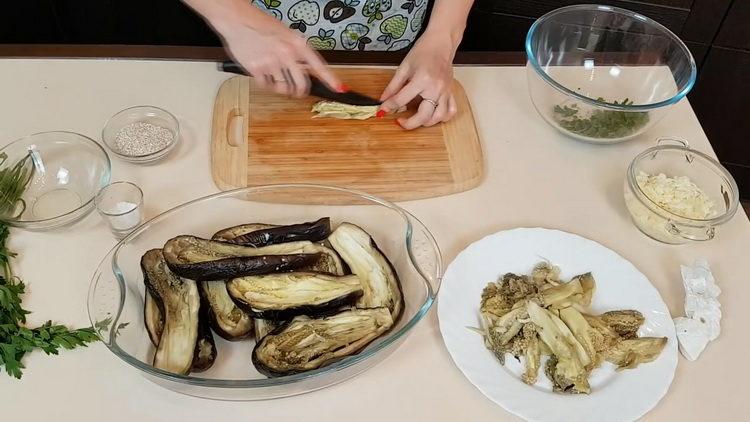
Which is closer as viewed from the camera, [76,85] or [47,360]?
[47,360]

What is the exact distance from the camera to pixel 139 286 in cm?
98

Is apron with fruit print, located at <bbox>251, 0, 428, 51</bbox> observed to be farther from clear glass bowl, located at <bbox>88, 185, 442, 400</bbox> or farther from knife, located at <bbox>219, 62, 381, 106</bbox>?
clear glass bowl, located at <bbox>88, 185, 442, 400</bbox>

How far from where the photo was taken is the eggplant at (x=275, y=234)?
1.01 meters

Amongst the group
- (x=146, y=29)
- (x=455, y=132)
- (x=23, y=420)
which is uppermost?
(x=455, y=132)

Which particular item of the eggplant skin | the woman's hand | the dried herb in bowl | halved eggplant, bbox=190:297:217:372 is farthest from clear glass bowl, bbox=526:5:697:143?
halved eggplant, bbox=190:297:217:372

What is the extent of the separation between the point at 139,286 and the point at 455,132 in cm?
63

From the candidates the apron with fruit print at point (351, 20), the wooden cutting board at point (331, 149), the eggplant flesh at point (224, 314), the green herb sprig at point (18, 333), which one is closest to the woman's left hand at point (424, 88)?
the wooden cutting board at point (331, 149)

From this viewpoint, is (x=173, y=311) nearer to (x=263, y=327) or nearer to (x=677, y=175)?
(x=263, y=327)

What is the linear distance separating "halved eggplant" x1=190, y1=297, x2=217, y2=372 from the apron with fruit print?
0.79 meters

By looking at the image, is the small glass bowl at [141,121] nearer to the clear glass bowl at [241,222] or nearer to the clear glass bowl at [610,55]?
the clear glass bowl at [241,222]

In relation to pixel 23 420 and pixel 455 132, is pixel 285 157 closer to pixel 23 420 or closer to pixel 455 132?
pixel 455 132

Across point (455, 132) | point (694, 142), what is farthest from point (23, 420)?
point (694, 142)

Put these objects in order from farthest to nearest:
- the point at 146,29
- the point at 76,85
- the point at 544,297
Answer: the point at 146,29 → the point at 76,85 → the point at 544,297

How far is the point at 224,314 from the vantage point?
941 mm
